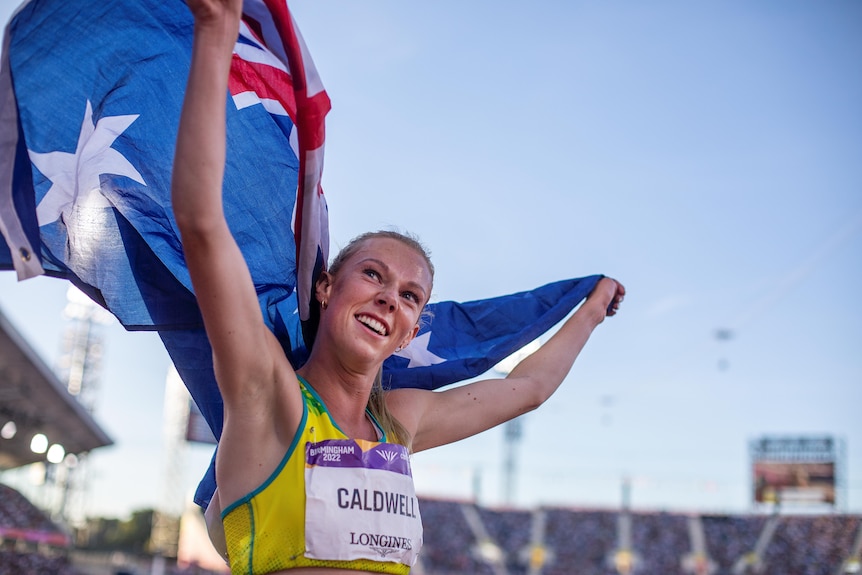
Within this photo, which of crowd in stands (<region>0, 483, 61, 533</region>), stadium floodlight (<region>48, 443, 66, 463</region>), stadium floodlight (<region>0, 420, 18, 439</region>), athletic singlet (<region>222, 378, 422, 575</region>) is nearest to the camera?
athletic singlet (<region>222, 378, 422, 575</region>)

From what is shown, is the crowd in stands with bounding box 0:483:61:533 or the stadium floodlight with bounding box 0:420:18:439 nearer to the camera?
the stadium floodlight with bounding box 0:420:18:439

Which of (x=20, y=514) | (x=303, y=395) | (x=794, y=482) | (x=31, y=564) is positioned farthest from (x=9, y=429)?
(x=794, y=482)

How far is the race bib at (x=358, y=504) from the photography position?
190 cm

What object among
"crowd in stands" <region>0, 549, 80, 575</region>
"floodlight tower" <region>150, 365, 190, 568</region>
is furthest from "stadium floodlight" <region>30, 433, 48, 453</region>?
"floodlight tower" <region>150, 365, 190, 568</region>

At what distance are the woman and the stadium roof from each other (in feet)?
47.2

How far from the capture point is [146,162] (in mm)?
2465

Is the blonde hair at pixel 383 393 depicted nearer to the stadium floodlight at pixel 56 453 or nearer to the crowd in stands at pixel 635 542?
the stadium floodlight at pixel 56 453

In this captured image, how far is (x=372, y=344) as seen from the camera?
2.16 meters

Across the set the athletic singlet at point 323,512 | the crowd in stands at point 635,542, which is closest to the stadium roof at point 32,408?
the athletic singlet at point 323,512

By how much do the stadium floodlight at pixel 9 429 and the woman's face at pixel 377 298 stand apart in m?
21.6

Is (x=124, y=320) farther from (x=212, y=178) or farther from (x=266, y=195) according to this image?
(x=212, y=178)

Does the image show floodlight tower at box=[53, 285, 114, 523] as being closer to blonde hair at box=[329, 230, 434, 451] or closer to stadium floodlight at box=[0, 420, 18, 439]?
stadium floodlight at box=[0, 420, 18, 439]

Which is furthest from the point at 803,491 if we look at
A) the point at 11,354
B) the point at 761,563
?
the point at 11,354

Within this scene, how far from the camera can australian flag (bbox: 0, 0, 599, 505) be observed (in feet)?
7.21
